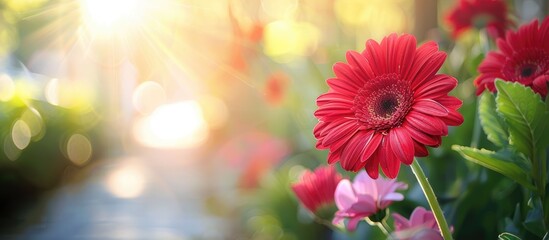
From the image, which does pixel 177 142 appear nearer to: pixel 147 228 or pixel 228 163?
pixel 147 228

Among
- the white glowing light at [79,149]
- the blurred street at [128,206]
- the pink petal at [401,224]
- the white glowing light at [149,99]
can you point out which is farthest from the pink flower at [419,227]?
the white glowing light at [149,99]

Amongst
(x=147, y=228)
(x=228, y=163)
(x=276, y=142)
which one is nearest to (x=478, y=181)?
(x=276, y=142)

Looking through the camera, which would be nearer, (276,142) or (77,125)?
(276,142)

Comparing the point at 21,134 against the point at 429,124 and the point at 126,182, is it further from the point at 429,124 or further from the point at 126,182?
the point at 429,124

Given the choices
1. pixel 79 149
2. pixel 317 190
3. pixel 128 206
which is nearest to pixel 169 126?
pixel 79 149

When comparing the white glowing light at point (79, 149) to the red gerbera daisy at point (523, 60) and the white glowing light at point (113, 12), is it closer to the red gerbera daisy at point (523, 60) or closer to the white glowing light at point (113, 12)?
the white glowing light at point (113, 12)
